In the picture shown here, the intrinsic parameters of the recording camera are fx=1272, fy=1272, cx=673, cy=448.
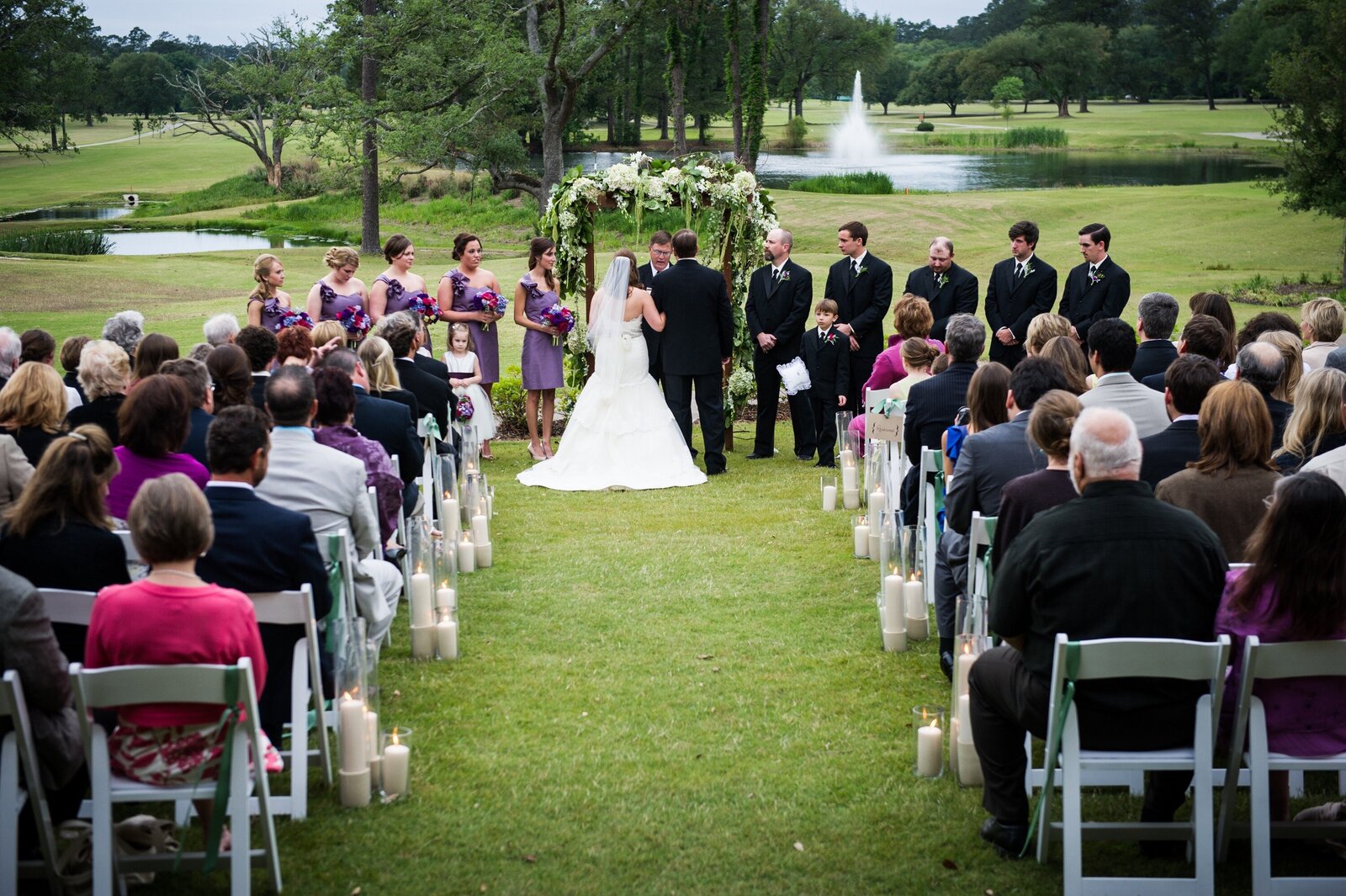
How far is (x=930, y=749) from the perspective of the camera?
5.07 metres

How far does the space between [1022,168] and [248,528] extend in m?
59.8

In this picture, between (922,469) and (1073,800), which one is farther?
(922,469)

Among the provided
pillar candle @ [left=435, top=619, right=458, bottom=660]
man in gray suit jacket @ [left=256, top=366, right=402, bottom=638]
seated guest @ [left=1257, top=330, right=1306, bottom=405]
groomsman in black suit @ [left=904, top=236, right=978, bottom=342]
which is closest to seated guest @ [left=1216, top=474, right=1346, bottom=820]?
seated guest @ [left=1257, top=330, right=1306, bottom=405]

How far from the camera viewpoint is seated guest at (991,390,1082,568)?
480cm

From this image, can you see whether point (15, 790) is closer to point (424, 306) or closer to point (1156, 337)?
point (1156, 337)

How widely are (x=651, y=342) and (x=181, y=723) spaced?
790 cm

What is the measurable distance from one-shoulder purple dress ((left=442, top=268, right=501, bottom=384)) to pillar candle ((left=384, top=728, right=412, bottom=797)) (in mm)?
6919

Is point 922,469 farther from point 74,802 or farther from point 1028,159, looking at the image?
point 1028,159

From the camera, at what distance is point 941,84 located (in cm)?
11644

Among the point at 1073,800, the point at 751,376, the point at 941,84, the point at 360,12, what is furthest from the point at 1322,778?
the point at 941,84

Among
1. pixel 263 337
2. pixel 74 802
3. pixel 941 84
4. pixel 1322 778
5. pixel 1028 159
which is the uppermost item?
pixel 941 84

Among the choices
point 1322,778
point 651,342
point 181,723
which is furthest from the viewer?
point 651,342

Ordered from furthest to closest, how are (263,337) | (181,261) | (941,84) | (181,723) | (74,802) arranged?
1. (941,84)
2. (181,261)
3. (263,337)
4. (74,802)
5. (181,723)

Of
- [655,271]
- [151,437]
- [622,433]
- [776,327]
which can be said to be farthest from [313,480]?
[776,327]
